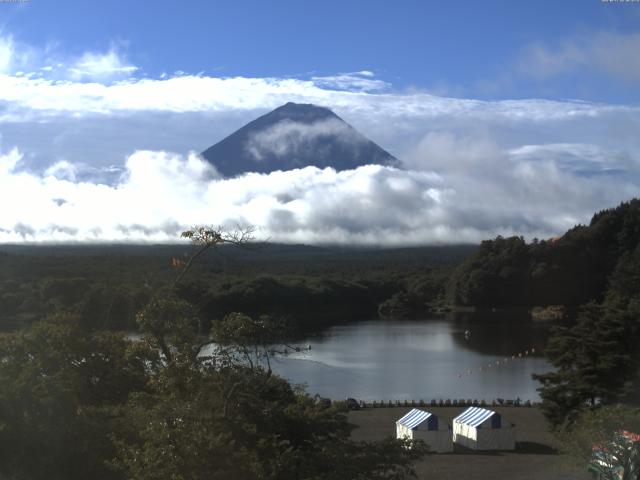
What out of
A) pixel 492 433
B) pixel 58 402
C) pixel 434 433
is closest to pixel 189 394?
pixel 58 402

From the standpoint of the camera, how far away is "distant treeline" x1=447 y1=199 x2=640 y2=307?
4997 centimetres

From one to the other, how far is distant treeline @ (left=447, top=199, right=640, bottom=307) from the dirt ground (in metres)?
32.5

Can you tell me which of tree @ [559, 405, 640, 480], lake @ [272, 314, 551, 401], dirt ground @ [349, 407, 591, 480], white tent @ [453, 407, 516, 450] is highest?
tree @ [559, 405, 640, 480]

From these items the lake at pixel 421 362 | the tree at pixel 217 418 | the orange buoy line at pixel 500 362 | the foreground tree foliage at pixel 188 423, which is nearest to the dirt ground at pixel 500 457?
the lake at pixel 421 362

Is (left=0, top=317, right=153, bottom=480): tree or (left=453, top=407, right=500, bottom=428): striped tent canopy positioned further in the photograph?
(left=453, top=407, right=500, bottom=428): striped tent canopy

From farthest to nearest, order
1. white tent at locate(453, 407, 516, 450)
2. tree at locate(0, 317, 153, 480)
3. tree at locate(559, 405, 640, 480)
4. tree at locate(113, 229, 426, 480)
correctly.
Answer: white tent at locate(453, 407, 516, 450) < tree at locate(559, 405, 640, 480) < tree at locate(0, 317, 153, 480) < tree at locate(113, 229, 426, 480)

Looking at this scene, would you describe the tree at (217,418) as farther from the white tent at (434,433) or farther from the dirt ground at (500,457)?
the white tent at (434,433)

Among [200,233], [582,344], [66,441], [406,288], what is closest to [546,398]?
[582,344]

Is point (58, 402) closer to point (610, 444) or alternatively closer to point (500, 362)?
point (610, 444)

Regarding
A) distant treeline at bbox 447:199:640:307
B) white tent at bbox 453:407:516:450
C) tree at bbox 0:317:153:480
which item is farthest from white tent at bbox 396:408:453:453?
distant treeline at bbox 447:199:640:307

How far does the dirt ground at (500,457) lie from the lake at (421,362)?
5.59 feet

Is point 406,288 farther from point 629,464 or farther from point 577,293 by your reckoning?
point 629,464

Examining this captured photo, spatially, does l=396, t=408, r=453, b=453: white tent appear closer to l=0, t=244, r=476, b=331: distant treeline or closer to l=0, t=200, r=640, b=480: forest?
l=0, t=200, r=640, b=480: forest

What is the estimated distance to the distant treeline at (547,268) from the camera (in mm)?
49969
